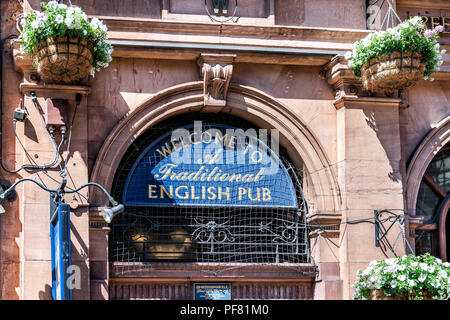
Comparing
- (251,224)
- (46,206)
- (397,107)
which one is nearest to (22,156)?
(46,206)

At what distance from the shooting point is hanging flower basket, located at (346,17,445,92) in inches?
553

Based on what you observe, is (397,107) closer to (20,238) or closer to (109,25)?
(109,25)

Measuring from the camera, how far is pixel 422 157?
1580 cm

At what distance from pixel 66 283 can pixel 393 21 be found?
23.4ft

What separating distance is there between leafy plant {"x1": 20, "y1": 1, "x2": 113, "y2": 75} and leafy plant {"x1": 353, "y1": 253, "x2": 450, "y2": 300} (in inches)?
204

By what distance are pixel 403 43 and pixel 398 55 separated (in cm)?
20

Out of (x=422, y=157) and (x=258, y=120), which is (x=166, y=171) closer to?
(x=258, y=120)

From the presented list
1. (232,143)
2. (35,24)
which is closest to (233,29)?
(232,143)

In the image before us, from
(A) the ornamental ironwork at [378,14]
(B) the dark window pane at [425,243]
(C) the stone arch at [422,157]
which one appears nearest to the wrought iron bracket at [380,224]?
(C) the stone arch at [422,157]

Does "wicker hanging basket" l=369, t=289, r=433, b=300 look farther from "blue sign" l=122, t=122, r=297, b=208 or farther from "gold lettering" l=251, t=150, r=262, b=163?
"gold lettering" l=251, t=150, r=262, b=163

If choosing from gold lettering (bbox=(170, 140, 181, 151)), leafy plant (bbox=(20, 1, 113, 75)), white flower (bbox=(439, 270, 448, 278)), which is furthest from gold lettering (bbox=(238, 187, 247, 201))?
white flower (bbox=(439, 270, 448, 278))

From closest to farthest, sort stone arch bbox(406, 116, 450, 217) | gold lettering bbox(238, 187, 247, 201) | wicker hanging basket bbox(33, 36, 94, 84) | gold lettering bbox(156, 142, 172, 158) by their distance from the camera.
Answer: wicker hanging basket bbox(33, 36, 94, 84) → gold lettering bbox(156, 142, 172, 158) → gold lettering bbox(238, 187, 247, 201) → stone arch bbox(406, 116, 450, 217)

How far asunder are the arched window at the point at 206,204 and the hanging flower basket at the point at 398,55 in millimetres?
2193

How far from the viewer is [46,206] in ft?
45.5
